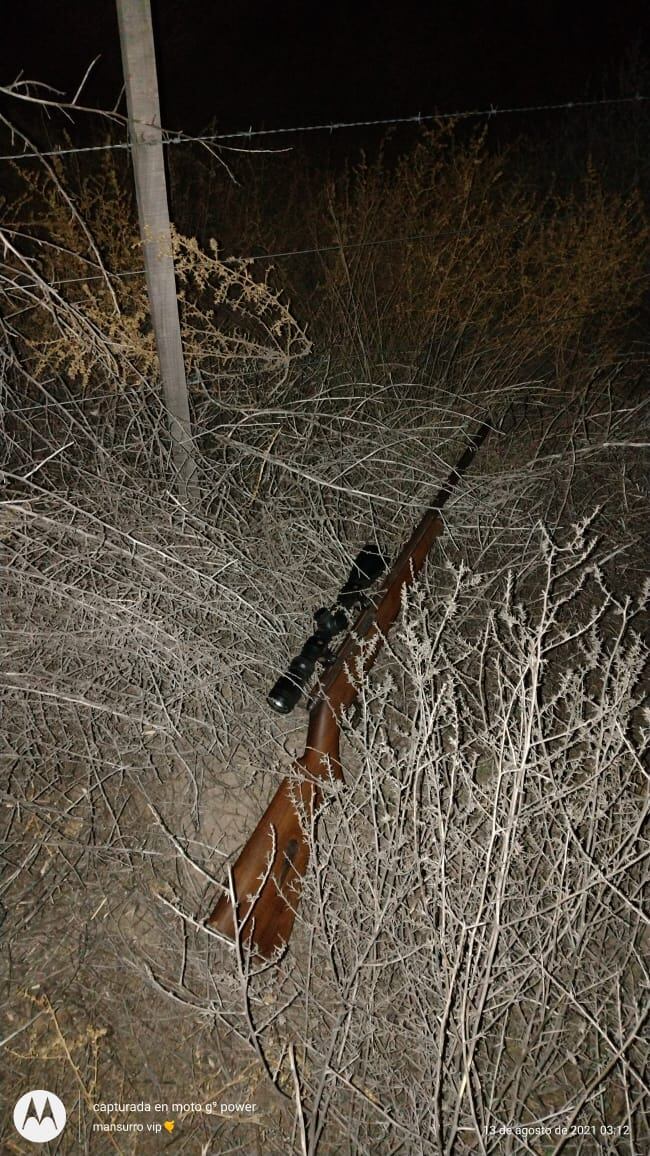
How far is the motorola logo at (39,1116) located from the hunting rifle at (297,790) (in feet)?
2.04

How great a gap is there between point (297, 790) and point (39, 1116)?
103 centimetres

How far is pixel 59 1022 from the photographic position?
1.90 metres

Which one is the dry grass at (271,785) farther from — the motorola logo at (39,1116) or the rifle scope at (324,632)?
the rifle scope at (324,632)

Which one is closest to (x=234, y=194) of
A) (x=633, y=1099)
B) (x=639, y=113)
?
(x=639, y=113)

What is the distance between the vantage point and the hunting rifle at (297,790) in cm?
167

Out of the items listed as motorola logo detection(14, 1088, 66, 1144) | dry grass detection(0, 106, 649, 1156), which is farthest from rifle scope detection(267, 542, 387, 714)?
motorola logo detection(14, 1088, 66, 1144)

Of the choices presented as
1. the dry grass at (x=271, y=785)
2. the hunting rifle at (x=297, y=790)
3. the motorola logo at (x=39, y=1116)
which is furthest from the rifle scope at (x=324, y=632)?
the motorola logo at (x=39, y=1116)

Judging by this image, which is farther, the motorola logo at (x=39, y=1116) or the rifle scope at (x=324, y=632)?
the rifle scope at (x=324, y=632)

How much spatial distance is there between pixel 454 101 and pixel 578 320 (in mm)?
10916

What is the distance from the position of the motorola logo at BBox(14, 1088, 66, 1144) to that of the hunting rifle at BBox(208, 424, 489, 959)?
62 cm

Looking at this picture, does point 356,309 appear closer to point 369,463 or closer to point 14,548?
point 369,463

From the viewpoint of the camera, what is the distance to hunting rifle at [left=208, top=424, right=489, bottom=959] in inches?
65.7

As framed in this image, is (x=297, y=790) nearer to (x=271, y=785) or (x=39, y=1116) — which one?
(x=271, y=785)

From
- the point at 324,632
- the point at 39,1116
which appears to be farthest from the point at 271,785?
the point at 39,1116
